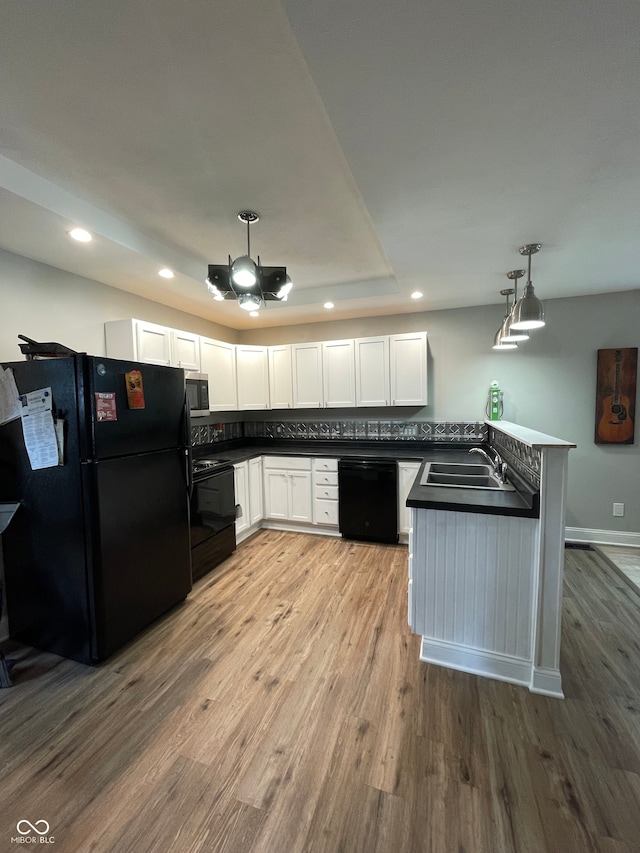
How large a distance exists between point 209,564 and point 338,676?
1566 millimetres

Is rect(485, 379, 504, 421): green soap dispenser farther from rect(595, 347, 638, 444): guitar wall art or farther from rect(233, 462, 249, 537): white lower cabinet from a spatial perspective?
rect(233, 462, 249, 537): white lower cabinet

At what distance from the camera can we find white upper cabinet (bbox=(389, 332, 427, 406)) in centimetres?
366

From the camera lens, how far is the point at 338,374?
3.97 m

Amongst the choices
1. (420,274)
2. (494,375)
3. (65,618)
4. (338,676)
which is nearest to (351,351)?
(420,274)

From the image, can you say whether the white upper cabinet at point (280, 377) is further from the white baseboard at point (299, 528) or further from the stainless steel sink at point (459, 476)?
the stainless steel sink at point (459, 476)

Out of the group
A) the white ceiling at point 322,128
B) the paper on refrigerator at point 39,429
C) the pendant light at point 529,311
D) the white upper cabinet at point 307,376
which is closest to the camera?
the white ceiling at point 322,128

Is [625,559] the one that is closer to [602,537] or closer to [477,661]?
[602,537]

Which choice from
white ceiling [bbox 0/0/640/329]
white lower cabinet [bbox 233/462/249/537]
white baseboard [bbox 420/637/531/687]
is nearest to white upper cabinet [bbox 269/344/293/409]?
white lower cabinet [bbox 233/462/249/537]

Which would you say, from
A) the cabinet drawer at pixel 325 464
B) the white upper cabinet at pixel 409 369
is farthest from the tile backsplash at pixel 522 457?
the cabinet drawer at pixel 325 464

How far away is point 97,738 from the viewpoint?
149 centimetres

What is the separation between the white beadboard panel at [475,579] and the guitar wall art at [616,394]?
2563 millimetres

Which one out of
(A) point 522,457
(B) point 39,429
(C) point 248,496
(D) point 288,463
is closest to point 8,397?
(B) point 39,429

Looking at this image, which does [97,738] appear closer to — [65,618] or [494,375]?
[65,618]

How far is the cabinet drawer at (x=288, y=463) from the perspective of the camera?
3.78 meters
